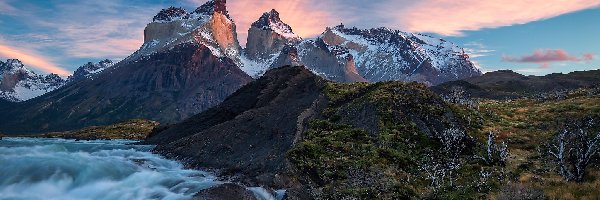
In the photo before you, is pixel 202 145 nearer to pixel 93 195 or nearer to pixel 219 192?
pixel 93 195

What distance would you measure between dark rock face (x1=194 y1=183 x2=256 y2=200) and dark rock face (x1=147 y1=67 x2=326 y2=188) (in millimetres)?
3980

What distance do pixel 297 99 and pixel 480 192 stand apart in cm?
3877

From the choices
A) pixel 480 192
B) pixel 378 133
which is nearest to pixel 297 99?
pixel 378 133

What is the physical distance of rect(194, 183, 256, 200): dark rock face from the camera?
2981cm

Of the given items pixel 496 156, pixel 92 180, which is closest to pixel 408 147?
pixel 496 156

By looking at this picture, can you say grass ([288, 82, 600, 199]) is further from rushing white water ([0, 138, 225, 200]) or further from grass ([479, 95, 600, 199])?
rushing white water ([0, 138, 225, 200])

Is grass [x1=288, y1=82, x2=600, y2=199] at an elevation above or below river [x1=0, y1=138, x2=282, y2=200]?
above

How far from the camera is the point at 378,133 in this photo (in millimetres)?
45844

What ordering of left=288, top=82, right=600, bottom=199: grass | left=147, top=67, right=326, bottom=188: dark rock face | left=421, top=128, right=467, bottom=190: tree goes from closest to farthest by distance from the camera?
left=288, top=82, right=600, bottom=199: grass
left=421, top=128, right=467, bottom=190: tree
left=147, top=67, right=326, bottom=188: dark rock face

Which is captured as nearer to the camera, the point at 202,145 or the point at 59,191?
Result: the point at 59,191

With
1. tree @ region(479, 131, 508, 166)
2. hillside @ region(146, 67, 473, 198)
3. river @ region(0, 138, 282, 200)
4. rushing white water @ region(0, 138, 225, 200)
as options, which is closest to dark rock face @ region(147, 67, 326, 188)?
hillside @ region(146, 67, 473, 198)

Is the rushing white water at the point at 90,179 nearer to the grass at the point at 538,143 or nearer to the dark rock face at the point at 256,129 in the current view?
the dark rock face at the point at 256,129

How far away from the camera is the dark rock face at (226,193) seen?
29812 millimetres

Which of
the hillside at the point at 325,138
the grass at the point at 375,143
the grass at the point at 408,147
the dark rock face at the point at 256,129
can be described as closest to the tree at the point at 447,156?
the grass at the point at 408,147
